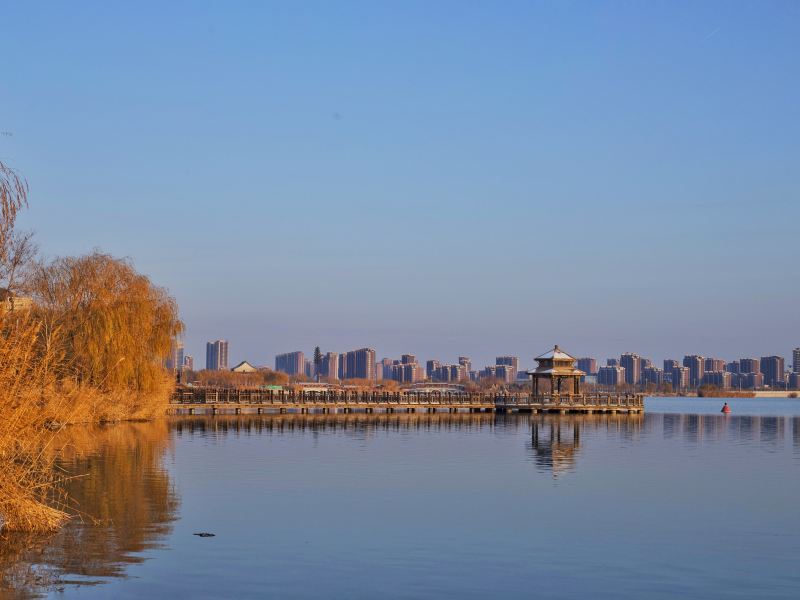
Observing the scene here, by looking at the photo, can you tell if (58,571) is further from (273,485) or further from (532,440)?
(532,440)

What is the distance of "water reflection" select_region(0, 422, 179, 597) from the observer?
1506 cm

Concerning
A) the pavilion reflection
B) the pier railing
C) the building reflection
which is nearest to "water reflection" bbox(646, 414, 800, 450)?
the building reflection

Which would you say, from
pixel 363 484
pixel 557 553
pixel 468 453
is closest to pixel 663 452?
pixel 468 453

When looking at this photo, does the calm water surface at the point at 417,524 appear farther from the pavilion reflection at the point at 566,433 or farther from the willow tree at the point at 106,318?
the willow tree at the point at 106,318

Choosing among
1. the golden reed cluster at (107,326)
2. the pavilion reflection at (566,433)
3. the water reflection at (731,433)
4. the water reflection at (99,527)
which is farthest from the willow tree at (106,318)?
the water reflection at (731,433)

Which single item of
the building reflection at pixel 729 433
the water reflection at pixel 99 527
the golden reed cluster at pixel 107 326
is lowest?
the building reflection at pixel 729 433

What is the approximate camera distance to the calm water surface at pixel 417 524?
1542 centimetres

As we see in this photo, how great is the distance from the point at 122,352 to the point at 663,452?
28.8m

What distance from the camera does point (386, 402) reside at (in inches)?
3297

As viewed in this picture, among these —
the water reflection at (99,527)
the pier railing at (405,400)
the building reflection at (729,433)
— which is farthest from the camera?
the pier railing at (405,400)

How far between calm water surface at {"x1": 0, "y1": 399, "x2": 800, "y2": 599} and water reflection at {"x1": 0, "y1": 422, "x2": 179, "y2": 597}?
59 mm

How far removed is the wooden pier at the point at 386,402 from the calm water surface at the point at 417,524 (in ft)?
110

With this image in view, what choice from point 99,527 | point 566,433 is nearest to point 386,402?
point 566,433

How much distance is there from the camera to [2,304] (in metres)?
16.8
